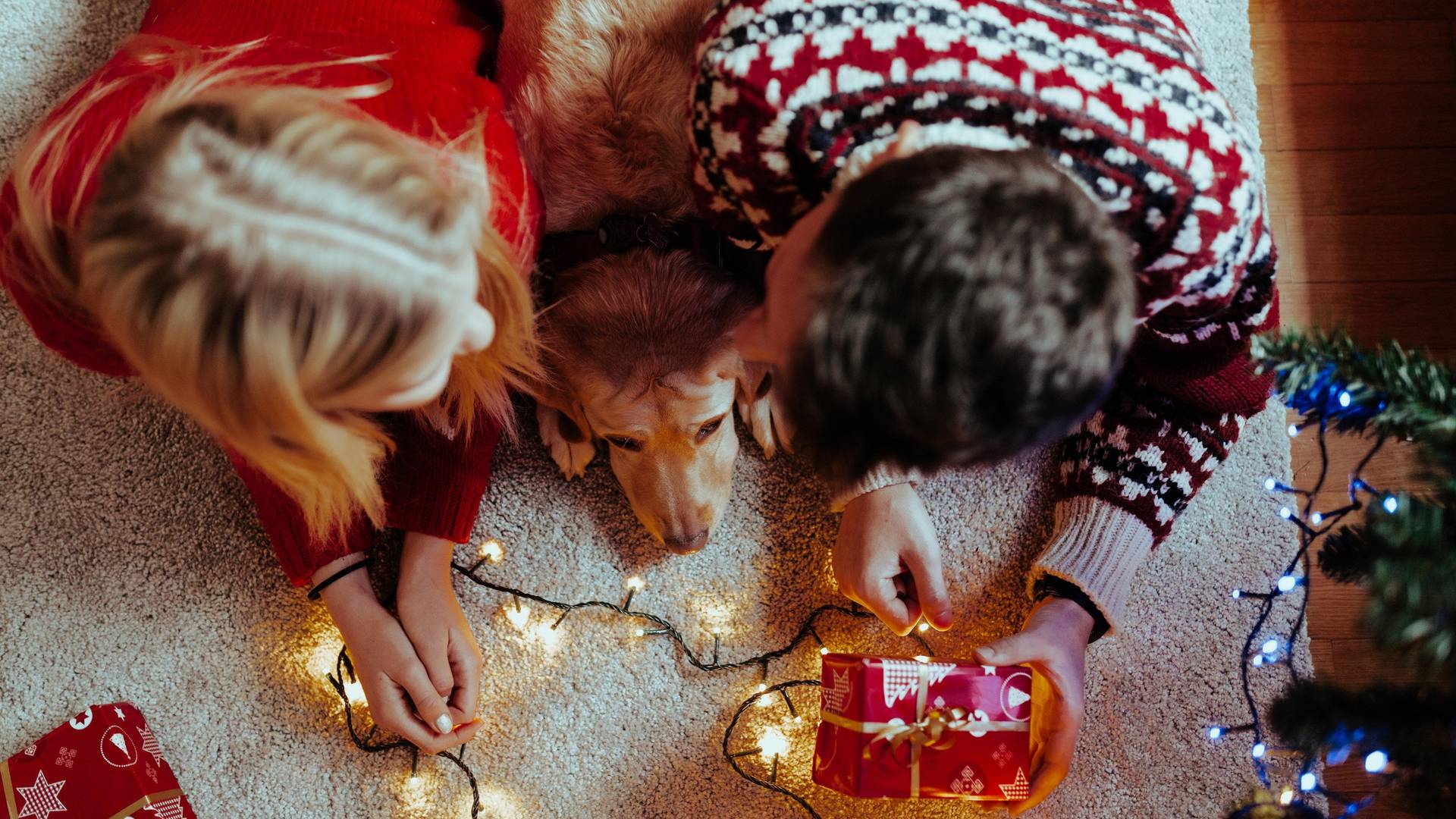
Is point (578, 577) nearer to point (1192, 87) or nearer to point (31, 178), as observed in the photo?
point (31, 178)

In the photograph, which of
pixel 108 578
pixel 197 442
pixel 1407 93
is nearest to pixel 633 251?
pixel 197 442

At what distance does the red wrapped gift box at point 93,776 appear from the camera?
127cm

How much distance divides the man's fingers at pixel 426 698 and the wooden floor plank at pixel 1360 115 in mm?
1646

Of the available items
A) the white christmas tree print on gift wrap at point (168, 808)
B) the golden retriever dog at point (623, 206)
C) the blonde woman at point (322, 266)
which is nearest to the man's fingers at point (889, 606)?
the golden retriever dog at point (623, 206)

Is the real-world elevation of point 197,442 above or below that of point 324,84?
below

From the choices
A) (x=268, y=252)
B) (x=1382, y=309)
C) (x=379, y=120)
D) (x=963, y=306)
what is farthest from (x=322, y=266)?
(x=1382, y=309)

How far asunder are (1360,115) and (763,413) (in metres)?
1.18

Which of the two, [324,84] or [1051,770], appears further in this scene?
[1051,770]

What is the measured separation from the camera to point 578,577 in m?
1.50

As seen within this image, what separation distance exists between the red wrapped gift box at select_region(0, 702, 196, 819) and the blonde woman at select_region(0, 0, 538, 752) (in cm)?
31

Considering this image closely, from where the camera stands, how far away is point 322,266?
2.46 ft


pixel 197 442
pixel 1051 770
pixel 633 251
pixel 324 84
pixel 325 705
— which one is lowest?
pixel 1051 770

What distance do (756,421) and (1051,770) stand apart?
66 centimetres

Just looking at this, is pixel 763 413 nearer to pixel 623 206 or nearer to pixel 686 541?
pixel 686 541
